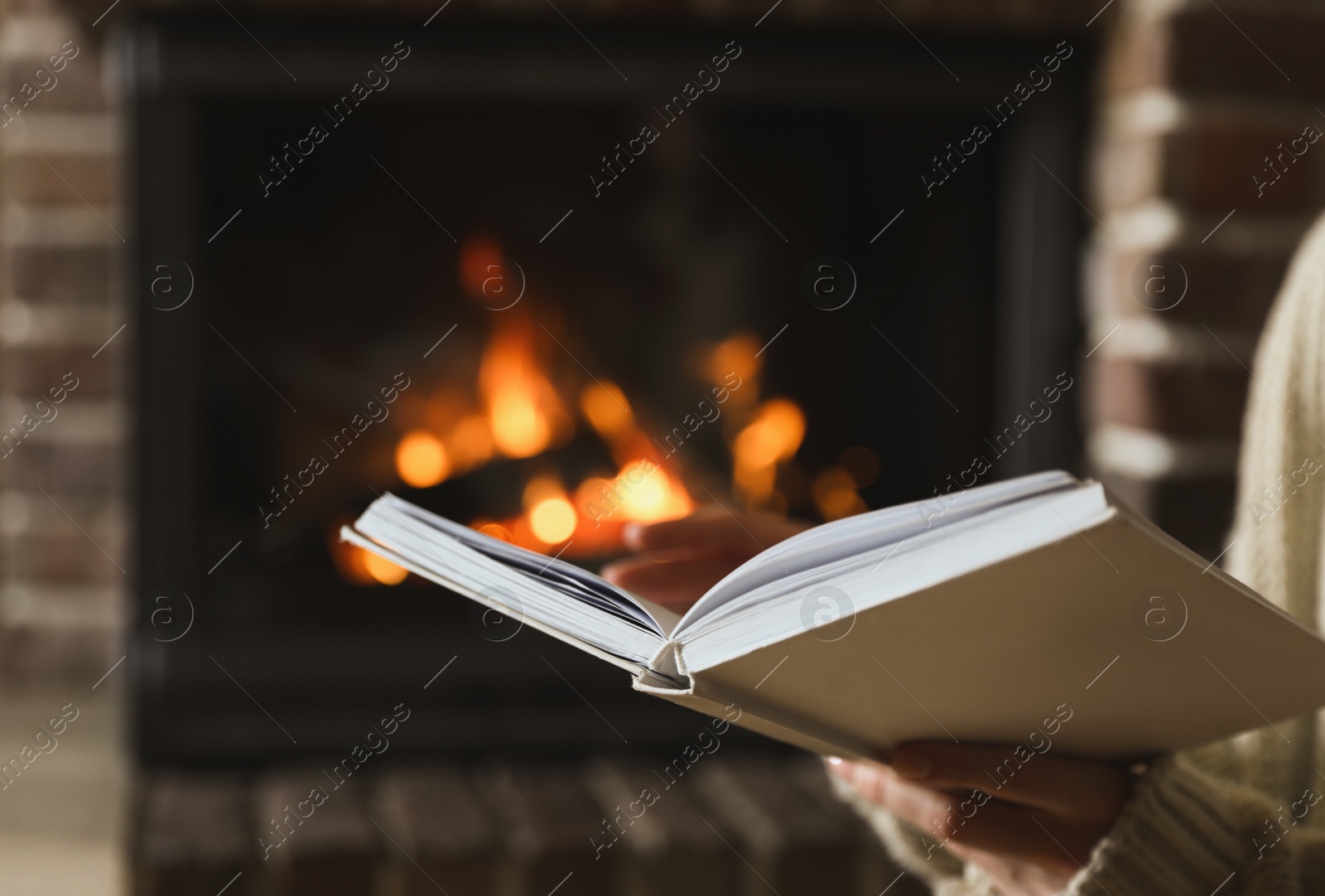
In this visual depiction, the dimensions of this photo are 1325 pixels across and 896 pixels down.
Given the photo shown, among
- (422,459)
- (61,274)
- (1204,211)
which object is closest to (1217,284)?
(1204,211)

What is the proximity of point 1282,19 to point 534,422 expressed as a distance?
837 millimetres

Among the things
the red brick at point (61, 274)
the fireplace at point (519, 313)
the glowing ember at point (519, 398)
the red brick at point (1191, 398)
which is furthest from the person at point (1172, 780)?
the red brick at point (61, 274)

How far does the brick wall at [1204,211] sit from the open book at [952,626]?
676 mm

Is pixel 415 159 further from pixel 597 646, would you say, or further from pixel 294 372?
pixel 597 646

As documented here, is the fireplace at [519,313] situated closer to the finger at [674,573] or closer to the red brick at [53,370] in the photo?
the red brick at [53,370]

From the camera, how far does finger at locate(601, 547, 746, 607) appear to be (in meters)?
0.65

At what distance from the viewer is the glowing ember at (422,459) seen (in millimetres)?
1289

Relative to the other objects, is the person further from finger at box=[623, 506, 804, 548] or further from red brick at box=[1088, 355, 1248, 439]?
red brick at box=[1088, 355, 1248, 439]

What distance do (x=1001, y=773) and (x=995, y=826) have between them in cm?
6

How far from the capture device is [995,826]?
0.57m

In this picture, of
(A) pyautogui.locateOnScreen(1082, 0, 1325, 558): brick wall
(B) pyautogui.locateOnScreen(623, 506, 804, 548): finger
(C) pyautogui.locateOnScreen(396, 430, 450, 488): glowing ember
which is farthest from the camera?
(C) pyautogui.locateOnScreen(396, 430, 450, 488): glowing ember

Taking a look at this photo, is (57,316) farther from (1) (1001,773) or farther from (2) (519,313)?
(1) (1001,773)

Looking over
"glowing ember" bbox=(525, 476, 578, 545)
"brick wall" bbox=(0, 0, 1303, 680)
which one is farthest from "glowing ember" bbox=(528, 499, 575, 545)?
"brick wall" bbox=(0, 0, 1303, 680)

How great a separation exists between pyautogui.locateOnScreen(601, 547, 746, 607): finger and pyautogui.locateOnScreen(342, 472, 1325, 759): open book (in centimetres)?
12
